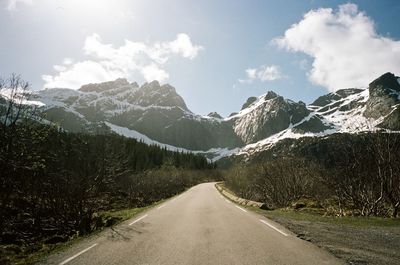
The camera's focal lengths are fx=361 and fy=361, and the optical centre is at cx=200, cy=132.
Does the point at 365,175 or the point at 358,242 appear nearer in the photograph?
the point at 358,242

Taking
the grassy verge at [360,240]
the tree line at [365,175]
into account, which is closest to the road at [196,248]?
the grassy verge at [360,240]

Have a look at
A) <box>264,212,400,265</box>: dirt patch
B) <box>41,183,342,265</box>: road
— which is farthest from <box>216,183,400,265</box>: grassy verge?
<box>41,183,342,265</box>: road

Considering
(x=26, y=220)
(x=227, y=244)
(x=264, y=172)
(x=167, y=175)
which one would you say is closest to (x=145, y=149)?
(x=167, y=175)

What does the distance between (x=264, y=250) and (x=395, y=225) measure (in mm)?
8626

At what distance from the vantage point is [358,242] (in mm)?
10422

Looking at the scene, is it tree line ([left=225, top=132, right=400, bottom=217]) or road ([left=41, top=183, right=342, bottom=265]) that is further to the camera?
tree line ([left=225, top=132, right=400, bottom=217])

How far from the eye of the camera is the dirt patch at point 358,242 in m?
8.27

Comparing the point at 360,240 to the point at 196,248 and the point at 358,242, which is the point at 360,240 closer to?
the point at 358,242

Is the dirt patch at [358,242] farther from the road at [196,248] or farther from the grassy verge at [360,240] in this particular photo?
the road at [196,248]

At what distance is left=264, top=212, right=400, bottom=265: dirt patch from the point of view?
8.27 metres

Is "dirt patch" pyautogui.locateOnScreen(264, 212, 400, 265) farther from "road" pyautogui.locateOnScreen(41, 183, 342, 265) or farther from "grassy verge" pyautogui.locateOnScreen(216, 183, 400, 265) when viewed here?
"road" pyautogui.locateOnScreen(41, 183, 342, 265)

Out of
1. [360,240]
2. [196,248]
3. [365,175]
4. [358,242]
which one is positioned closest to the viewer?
[196,248]

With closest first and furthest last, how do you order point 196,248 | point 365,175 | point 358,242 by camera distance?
point 196,248 < point 358,242 < point 365,175

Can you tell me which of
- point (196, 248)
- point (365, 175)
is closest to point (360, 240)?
point (196, 248)
